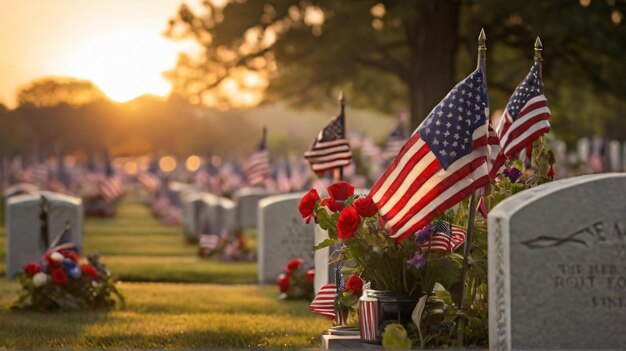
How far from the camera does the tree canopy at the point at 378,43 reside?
37.2 meters

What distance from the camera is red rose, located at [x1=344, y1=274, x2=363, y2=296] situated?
1180cm

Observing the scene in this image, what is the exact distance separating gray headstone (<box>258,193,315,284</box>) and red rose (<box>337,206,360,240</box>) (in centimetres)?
884

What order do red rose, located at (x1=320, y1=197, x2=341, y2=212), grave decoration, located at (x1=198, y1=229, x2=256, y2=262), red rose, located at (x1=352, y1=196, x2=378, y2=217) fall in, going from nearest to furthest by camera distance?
red rose, located at (x1=352, y1=196, x2=378, y2=217) → red rose, located at (x1=320, y1=197, x2=341, y2=212) → grave decoration, located at (x1=198, y1=229, x2=256, y2=262)

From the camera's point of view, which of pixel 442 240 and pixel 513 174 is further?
pixel 513 174

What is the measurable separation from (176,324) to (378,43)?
2833 centimetres

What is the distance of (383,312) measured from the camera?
436 inches

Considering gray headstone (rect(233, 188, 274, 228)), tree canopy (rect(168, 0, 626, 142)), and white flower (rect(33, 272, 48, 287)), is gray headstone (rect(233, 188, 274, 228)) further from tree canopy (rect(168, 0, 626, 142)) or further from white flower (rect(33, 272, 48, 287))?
white flower (rect(33, 272, 48, 287))

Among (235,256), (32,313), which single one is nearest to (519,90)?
(32,313)

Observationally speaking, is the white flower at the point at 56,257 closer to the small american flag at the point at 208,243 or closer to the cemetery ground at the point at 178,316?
the cemetery ground at the point at 178,316

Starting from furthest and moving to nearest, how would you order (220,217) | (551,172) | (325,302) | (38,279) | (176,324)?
1. (220,217)
2. (38,279)
3. (176,324)
4. (325,302)
5. (551,172)

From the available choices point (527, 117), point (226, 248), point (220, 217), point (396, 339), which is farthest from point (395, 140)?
point (396, 339)

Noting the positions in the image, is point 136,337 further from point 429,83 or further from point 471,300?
point 429,83

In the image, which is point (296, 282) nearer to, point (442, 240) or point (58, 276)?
point (58, 276)

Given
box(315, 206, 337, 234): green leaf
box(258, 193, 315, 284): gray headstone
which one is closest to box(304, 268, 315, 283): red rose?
box(258, 193, 315, 284): gray headstone
